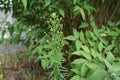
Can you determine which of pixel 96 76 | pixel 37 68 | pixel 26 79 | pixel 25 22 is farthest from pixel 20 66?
pixel 96 76

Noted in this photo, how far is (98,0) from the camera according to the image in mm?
2268

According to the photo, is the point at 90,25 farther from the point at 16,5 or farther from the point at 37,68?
the point at 37,68

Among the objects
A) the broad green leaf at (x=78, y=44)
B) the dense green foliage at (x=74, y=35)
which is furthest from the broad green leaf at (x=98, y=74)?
the broad green leaf at (x=78, y=44)

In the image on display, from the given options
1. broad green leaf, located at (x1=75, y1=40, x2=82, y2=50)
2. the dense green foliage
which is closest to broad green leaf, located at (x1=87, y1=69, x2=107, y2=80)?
the dense green foliage

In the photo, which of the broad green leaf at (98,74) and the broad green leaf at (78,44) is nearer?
the broad green leaf at (98,74)

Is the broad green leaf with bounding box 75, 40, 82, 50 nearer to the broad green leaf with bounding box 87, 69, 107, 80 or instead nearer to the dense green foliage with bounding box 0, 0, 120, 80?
the dense green foliage with bounding box 0, 0, 120, 80

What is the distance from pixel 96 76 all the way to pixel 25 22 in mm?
893

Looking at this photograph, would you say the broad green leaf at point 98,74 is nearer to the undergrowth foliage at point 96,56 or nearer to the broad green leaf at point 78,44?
the undergrowth foliage at point 96,56

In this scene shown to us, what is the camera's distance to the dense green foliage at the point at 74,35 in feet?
5.16

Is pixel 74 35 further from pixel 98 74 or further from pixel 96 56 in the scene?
pixel 98 74

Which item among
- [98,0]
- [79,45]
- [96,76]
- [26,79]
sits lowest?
[26,79]

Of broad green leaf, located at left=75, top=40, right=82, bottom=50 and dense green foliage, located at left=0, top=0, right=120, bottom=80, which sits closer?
dense green foliage, located at left=0, top=0, right=120, bottom=80

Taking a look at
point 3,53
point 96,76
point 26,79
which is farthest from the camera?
point 3,53

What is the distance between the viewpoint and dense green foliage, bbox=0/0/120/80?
157cm
